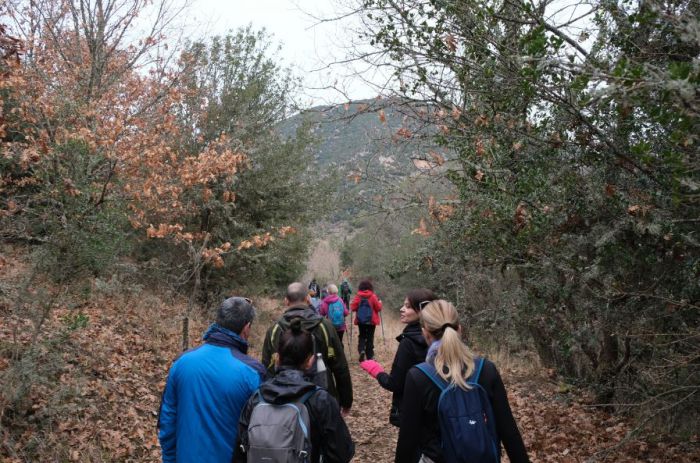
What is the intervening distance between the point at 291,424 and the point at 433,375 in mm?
831

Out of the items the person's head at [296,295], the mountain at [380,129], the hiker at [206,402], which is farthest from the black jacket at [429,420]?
the mountain at [380,129]

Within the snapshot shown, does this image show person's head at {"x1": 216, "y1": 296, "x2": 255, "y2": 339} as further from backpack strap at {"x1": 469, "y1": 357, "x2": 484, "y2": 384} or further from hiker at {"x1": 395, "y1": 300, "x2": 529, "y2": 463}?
backpack strap at {"x1": 469, "y1": 357, "x2": 484, "y2": 384}

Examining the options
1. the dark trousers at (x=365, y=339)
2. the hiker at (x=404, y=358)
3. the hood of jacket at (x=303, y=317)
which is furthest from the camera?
the dark trousers at (x=365, y=339)

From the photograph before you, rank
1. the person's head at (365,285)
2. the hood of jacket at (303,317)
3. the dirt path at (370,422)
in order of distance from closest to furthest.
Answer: the hood of jacket at (303,317), the dirt path at (370,422), the person's head at (365,285)

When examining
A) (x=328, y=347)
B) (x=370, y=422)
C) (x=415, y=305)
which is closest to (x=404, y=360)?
(x=415, y=305)

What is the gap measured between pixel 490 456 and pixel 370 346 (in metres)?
8.74

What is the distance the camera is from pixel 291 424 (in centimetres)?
279

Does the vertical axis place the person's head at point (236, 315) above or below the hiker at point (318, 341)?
above

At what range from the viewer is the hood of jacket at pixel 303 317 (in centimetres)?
429

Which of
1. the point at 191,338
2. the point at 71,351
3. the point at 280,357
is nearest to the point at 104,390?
the point at 71,351

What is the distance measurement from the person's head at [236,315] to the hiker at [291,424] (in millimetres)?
526

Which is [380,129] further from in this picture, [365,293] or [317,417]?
[317,417]

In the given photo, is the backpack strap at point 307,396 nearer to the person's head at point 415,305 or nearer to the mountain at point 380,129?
the person's head at point 415,305

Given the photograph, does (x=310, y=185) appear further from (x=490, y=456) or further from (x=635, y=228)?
(x=490, y=456)
